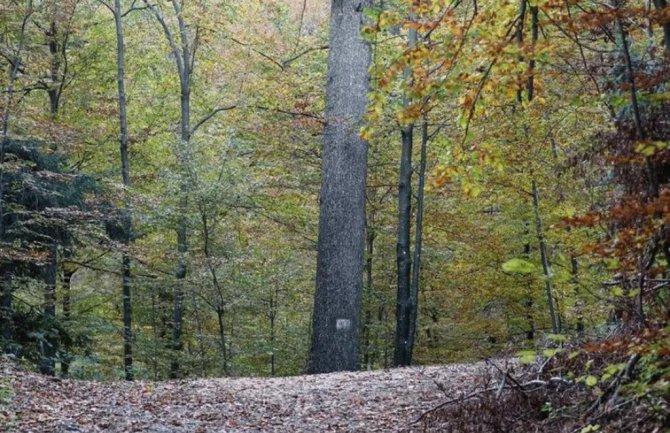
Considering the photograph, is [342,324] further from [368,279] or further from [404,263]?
[368,279]

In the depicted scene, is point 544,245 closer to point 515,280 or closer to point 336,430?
point 515,280

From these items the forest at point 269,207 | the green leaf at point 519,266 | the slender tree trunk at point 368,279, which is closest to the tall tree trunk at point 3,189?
the forest at point 269,207

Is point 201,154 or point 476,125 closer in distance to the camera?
point 476,125

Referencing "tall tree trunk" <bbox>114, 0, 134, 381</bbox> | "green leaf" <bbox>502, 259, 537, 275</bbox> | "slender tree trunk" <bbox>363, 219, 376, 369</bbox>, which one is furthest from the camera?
"slender tree trunk" <bbox>363, 219, 376, 369</bbox>

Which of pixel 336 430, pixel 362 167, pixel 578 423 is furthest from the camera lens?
pixel 362 167

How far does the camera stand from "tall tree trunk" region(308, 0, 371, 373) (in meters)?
9.25

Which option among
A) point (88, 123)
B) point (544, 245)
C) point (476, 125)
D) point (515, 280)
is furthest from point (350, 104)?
point (88, 123)

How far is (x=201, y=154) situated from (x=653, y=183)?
460 inches

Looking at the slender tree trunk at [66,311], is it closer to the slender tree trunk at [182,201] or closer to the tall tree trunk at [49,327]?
the tall tree trunk at [49,327]

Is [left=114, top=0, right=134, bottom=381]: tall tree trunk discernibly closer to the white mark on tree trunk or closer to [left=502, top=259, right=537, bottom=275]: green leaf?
the white mark on tree trunk

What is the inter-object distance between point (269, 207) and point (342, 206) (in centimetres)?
510

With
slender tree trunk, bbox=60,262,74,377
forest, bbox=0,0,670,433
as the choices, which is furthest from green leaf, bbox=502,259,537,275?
slender tree trunk, bbox=60,262,74,377

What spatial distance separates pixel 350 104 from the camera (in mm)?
9609

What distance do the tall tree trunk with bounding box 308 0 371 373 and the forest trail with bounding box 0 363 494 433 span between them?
4.93ft
